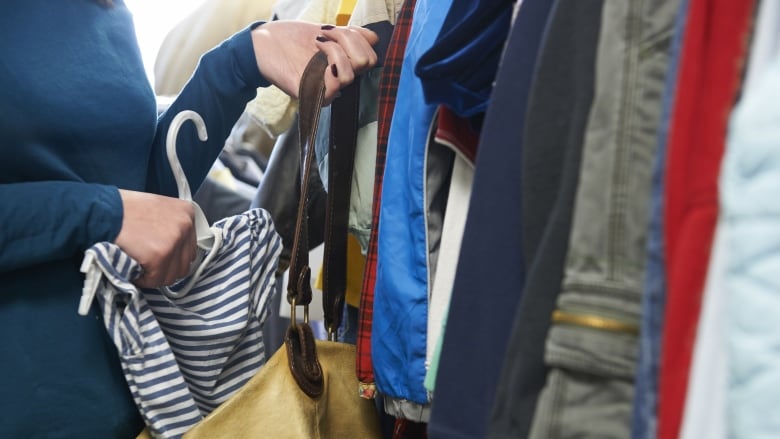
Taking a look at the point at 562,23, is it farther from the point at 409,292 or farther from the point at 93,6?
the point at 93,6

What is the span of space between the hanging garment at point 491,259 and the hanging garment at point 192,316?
13.6 inches

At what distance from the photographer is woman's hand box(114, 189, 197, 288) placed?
72cm

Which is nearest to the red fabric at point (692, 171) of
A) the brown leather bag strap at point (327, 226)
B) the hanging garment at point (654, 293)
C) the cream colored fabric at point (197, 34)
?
the hanging garment at point (654, 293)

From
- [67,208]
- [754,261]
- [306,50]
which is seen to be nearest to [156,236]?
[67,208]

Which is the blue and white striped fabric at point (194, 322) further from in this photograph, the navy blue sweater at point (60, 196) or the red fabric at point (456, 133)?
the red fabric at point (456, 133)

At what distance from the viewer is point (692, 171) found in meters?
0.35

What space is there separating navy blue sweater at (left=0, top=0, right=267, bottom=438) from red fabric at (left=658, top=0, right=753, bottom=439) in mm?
533

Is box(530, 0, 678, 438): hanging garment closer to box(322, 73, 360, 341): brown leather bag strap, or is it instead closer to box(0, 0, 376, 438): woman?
box(0, 0, 376, 438): woman

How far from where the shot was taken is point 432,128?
2.41 ft

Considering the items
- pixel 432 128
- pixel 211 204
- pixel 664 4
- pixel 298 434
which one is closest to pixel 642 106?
pixel 664 4

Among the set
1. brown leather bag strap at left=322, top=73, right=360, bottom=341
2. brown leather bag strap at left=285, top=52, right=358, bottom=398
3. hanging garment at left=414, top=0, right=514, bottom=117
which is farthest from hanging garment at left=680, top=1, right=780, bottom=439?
brown leather bag strap at left=322, top=73, right=360, bottom=341

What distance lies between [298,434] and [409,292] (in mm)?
187

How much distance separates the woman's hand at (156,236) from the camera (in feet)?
2.35

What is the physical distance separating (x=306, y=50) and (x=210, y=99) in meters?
0.14
